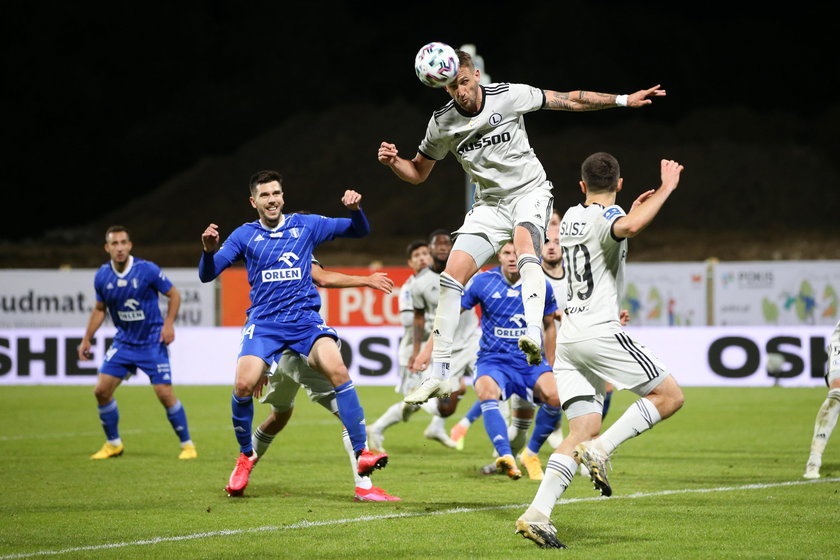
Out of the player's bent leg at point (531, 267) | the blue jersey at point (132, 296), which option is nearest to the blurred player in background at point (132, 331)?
the blue jersey at point (132, 296)

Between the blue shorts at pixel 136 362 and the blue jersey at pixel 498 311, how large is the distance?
3729 millimetres

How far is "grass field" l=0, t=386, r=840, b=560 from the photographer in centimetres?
695

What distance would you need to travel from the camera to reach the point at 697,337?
20406 millimetres

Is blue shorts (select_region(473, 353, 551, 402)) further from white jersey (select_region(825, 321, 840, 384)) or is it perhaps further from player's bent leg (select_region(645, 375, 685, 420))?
player's bent leg (select_region(645, 375, 685, 420))

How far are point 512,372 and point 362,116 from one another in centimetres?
5949

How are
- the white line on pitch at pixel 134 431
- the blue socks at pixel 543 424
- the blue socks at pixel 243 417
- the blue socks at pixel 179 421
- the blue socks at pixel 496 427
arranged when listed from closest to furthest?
the blue socks at pixel 243 417 → the blue socks at pixel 496 427 → the blue socks at pixel 543 424 → the blue socks at pixel 179 421 → the white line on pitch at pixel 134 431

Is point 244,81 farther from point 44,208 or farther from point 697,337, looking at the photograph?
point 697,337

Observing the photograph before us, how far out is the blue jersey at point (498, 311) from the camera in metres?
10.5

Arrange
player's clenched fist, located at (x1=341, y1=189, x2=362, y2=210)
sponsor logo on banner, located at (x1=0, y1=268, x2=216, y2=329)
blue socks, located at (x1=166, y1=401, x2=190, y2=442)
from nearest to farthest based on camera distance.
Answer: player's clenched fist, located at (x1=341, y1=189, x2=362, y2=210) → blue socks, located at (x1=166, y1=401, x2=190, y2=442) → sponsor logo on banner, located at (x1=0, y1=268, x2=216, y2=329)

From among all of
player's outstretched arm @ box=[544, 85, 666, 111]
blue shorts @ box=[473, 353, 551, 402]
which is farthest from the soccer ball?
blue shorts @ box=[473, 353, 551, 402]

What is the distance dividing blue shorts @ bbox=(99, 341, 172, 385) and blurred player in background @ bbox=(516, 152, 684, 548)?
6.47 metres

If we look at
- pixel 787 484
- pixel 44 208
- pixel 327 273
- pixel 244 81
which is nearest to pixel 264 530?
pixel 327 273

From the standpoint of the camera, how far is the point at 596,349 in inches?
272

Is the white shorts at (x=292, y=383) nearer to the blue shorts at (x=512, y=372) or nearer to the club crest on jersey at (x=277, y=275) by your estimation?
the club crest on jersey at (x=277, y=275)
